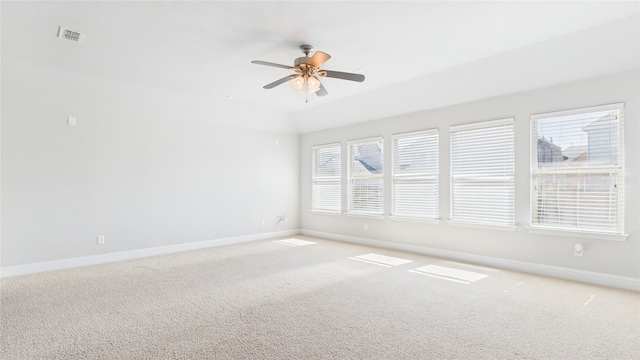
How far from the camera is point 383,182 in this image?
20.0 feet

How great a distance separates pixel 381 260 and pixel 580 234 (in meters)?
2.54

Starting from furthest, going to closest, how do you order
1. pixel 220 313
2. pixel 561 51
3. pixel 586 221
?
pixel 586 221, pixel 561 51, pixel 220 313

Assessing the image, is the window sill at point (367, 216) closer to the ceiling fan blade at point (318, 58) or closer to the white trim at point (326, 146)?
the white trim at point (326, 146)

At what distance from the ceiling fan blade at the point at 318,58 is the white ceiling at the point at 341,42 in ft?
0.88

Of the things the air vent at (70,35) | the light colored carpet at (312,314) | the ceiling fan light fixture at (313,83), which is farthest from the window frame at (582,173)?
the air vent at (70,35)

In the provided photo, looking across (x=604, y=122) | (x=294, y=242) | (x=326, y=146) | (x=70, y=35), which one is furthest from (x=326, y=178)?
(x=70, y=35)

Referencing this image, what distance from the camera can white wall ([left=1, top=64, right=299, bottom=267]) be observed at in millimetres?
4320

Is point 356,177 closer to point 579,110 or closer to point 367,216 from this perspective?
point 367,216

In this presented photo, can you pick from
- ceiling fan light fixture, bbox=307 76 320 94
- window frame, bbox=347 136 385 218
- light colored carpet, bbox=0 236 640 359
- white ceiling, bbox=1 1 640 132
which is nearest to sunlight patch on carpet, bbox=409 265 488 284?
light colored carpet, bbox=0 236 640 359

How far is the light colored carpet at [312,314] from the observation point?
2342 mm

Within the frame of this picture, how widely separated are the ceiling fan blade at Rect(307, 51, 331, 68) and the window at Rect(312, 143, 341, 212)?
355 centimetres

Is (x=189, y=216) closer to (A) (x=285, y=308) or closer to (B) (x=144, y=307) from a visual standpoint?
(B) (x=144, y=307)

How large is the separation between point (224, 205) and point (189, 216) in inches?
28.0

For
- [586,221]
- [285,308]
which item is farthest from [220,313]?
[586,221]
